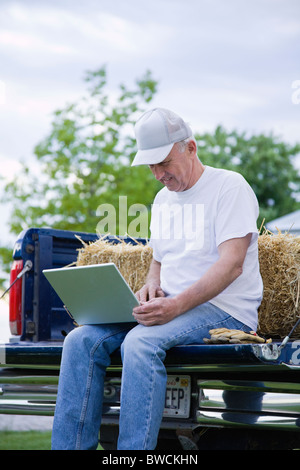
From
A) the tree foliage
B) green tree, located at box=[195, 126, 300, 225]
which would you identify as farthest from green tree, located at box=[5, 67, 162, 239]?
green tree, located at box=[195, 126, 300, 225]

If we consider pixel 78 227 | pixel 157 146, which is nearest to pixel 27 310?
pixel 157 146

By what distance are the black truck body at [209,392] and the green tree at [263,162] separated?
26.7 meters

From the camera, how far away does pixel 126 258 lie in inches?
159

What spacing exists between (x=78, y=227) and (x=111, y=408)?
1554 centimetres

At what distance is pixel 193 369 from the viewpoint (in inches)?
107

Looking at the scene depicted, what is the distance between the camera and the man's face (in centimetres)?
304

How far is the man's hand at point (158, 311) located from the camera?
2732 millimetres

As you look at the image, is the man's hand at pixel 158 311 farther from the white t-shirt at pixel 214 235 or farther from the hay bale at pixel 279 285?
the hay bale at pixel 279 285

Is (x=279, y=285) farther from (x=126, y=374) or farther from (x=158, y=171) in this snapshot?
(x=126, y=374)

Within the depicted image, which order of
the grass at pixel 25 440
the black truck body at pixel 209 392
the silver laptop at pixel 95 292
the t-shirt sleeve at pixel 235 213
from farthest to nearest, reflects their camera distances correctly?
1. the grass at pixel 25 440
2. the t-shirt sleeve at pixel 235 213
3. the silver laptop at pixel 95 292
4. the black truck body at pixel 209 392

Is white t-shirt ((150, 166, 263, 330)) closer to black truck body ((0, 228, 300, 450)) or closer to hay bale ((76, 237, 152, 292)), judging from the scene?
black truck body ((0, 228, 300, 450))

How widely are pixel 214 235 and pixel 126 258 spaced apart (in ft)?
3.76

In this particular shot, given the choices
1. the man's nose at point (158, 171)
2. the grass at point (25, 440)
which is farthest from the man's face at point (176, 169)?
the grass at point (25, 440)

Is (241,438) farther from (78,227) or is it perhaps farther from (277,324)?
(78,227)
